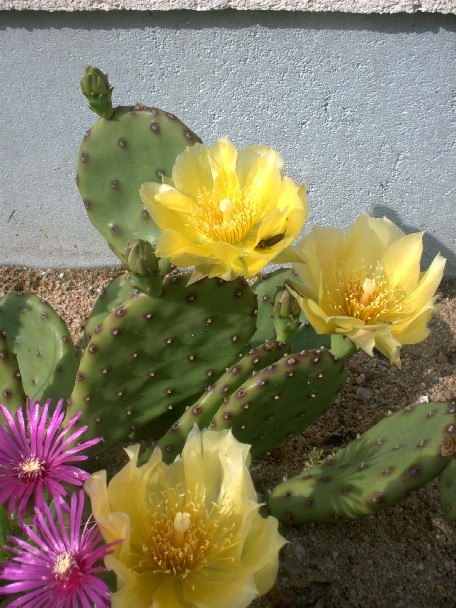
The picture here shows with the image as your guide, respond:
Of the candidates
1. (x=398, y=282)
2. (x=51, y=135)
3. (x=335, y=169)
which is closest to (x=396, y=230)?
(x=398, y=282)

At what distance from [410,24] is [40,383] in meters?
1.20

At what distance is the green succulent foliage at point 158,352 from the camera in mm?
1315

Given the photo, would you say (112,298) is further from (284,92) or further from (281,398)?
(284,92)

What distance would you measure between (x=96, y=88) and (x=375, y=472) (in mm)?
890

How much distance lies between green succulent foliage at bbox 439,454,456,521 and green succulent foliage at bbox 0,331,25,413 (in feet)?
2.67

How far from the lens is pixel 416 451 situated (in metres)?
1.22

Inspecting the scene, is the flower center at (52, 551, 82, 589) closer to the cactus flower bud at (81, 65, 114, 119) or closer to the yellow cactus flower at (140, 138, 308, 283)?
the yellow cactus flower at (140, 138, 308, 283)

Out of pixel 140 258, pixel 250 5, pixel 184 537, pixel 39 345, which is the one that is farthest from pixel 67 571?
pixel 250 5

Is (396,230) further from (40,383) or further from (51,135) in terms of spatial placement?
(51,135)

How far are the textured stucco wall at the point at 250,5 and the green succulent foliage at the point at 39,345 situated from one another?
2.33 ft

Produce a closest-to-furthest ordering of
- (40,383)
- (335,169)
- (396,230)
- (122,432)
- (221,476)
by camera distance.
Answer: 1. (221,476)
2. (396,230)
3. (122,432)
4. (40,383)
5. (335,169)

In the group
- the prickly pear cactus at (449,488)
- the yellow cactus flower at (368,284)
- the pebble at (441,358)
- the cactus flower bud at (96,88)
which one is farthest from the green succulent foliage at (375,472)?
the cactus flower bud at (96,88)

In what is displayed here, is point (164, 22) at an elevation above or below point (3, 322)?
above

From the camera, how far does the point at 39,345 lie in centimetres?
163
